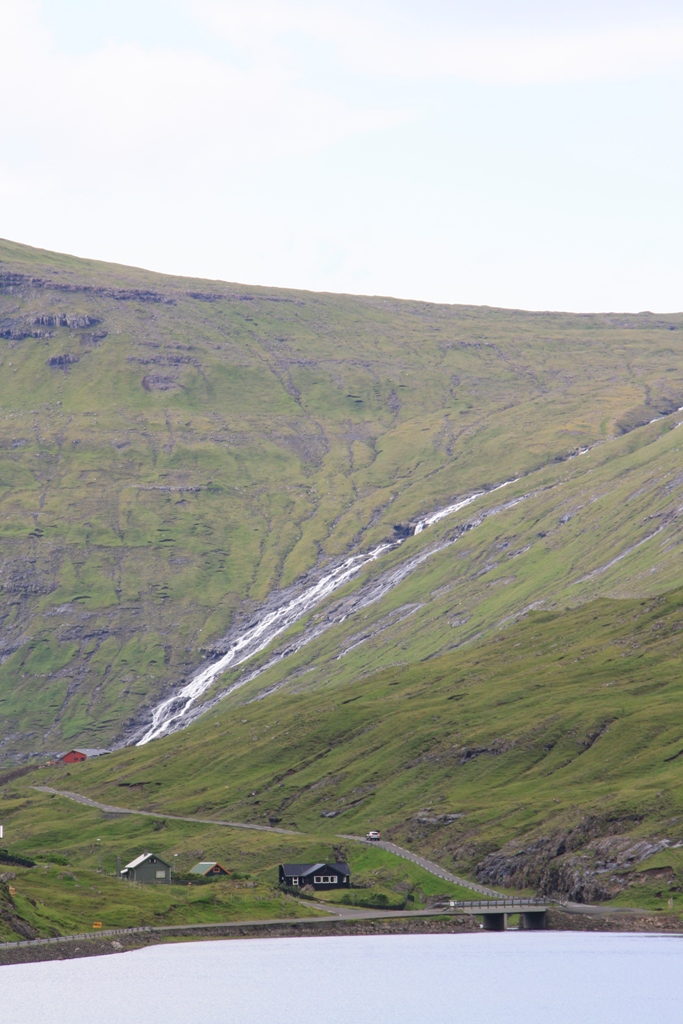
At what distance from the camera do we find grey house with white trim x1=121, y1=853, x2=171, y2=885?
18838 cm

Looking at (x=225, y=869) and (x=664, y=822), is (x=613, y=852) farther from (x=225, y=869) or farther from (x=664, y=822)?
(x=225, y=869)

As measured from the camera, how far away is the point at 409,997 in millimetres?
140500

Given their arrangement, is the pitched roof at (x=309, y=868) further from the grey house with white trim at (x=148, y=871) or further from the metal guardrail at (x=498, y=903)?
the grey house with white trim at (x=148, y=871)

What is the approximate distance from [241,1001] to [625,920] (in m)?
57.3

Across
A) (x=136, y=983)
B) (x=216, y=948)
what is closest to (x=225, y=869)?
(x=216, y=948)

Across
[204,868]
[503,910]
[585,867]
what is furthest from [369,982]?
[585,867]

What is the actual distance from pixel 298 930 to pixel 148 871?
113 feet

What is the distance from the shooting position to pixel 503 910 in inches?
6781

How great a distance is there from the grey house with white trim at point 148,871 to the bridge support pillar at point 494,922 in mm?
43797

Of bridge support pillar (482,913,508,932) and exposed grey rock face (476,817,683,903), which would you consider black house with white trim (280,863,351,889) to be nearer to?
bridge support pillar (482,913,508,932)

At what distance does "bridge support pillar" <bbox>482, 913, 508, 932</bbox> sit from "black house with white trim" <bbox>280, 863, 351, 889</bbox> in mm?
21701

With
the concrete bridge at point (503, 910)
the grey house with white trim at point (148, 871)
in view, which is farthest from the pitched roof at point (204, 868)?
the concrete bridge at point (503, 910)

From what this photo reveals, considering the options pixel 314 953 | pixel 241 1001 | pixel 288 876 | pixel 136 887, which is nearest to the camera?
pixel 241 1001

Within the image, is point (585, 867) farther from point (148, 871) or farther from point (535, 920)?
point (148, 871)
